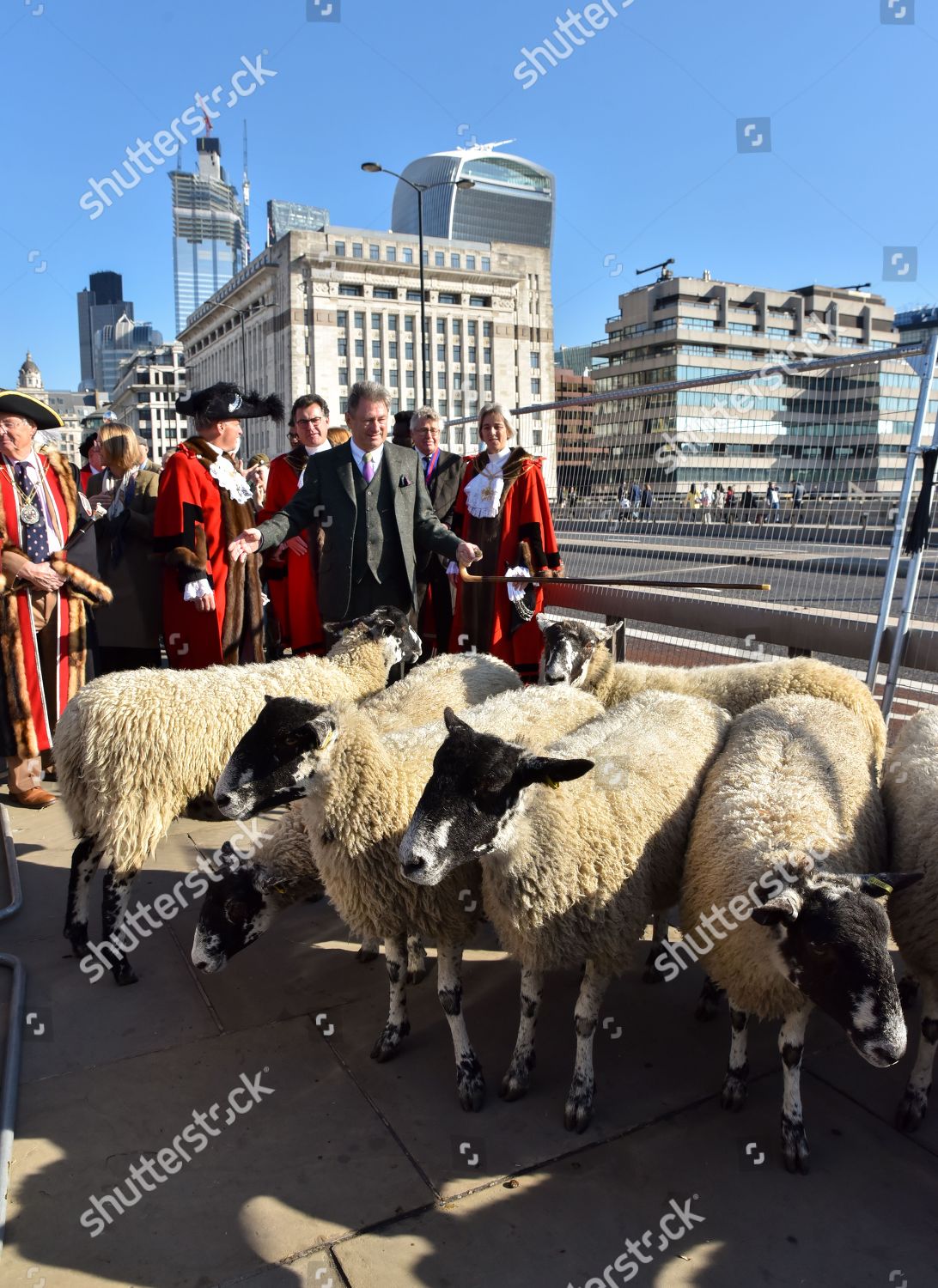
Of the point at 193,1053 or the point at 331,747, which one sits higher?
the point at 331,747

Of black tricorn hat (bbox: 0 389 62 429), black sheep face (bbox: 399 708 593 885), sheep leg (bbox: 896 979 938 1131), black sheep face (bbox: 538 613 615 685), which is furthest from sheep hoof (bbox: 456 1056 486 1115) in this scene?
black tricorn hat (bbox: 0 389 62 429)

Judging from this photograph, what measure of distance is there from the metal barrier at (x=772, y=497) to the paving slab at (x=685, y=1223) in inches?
110

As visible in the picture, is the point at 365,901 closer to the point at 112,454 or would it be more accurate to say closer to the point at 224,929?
the point at 224,929

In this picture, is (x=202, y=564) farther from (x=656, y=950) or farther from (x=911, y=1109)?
(x=911, y=1109)

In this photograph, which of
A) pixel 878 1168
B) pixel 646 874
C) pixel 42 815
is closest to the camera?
pixel 878 1168

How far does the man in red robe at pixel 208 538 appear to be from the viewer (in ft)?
16.8

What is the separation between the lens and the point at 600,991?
301 centimetres

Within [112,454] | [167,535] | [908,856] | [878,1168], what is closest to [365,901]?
[878,1168]

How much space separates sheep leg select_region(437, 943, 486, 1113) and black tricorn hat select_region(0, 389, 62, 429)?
13.3 feet

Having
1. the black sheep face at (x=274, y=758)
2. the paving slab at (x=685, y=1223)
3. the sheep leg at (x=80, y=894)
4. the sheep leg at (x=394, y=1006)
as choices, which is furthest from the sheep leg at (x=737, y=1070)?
the sheep leg at (x=80, y=894)

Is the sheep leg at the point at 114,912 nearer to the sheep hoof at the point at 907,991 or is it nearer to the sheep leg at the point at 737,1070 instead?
the sheep leg at the point at 737,1070

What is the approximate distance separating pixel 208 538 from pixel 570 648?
2449 mm

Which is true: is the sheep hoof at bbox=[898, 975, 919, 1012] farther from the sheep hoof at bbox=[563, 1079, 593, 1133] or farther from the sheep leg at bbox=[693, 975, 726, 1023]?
the sheep hoof at bbox=[563, 1079, 593, 1133]

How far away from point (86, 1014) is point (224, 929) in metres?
0.65
